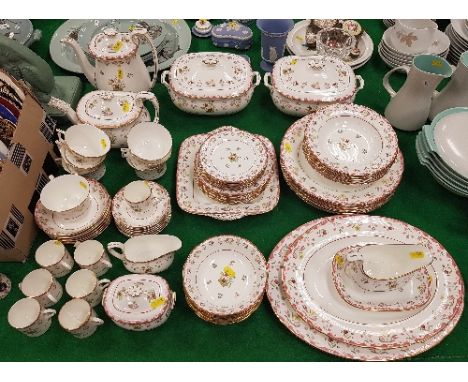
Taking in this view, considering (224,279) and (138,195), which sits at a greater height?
(138,195)

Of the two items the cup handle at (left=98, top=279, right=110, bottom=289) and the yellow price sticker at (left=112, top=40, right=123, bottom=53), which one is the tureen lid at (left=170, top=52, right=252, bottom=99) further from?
the cup handle at (left=98, top=279, right=110, bottom=289)

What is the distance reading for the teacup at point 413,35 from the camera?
1.73 metres

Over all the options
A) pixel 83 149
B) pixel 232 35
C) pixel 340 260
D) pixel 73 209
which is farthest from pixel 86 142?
pixel 340 260

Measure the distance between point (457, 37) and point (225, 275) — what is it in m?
1.29

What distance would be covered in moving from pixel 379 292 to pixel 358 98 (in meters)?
0.80

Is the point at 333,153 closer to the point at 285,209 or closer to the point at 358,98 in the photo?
the point at 285,209

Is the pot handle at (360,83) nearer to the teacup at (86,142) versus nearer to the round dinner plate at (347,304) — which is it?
the round dinner plate at (347,304)

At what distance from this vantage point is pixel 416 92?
152 cm

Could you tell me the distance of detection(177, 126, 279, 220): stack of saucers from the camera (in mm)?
1390

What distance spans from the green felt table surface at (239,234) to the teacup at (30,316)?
1.3 inches

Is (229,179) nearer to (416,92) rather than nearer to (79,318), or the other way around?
(79,318)

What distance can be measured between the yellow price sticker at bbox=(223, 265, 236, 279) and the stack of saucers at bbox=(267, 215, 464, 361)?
0.10 metres

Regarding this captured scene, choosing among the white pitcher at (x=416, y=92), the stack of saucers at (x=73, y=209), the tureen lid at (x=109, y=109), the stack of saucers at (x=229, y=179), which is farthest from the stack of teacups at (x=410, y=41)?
the stack of saucers at (x=73, y=209)

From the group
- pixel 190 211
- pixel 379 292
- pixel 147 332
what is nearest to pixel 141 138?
pixel 190 211
